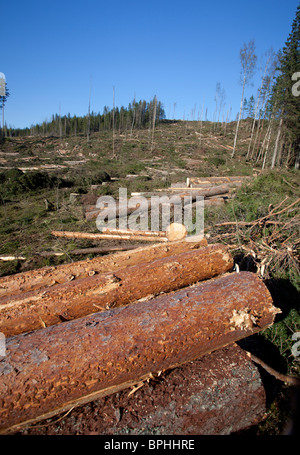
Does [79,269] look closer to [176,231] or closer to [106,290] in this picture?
[106,290]

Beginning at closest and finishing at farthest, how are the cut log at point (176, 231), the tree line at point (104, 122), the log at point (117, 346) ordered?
the log at point (117, 346)
the cut log at point (176, 231)
the tree line at point (104, 122)

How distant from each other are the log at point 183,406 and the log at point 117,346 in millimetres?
101

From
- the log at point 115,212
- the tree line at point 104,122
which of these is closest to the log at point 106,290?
the log at point 115,212

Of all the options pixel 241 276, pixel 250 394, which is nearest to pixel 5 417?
pixel 250 394

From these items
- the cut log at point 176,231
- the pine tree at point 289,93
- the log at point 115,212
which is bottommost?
the log at point 115,212

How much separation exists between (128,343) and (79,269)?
160 cm

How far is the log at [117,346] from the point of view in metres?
1.76

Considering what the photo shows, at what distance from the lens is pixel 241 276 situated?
269 centimetres

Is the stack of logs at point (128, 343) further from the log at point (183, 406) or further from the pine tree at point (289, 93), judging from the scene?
the pine tree at point (289, 93)

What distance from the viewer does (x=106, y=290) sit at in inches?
109

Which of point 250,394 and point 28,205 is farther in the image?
point 28,205

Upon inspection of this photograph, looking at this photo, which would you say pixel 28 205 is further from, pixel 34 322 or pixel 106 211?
pixel 34 322

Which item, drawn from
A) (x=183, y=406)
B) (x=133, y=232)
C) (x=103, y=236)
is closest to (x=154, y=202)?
(x=133, y=232)

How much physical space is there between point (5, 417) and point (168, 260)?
7.14 feet
